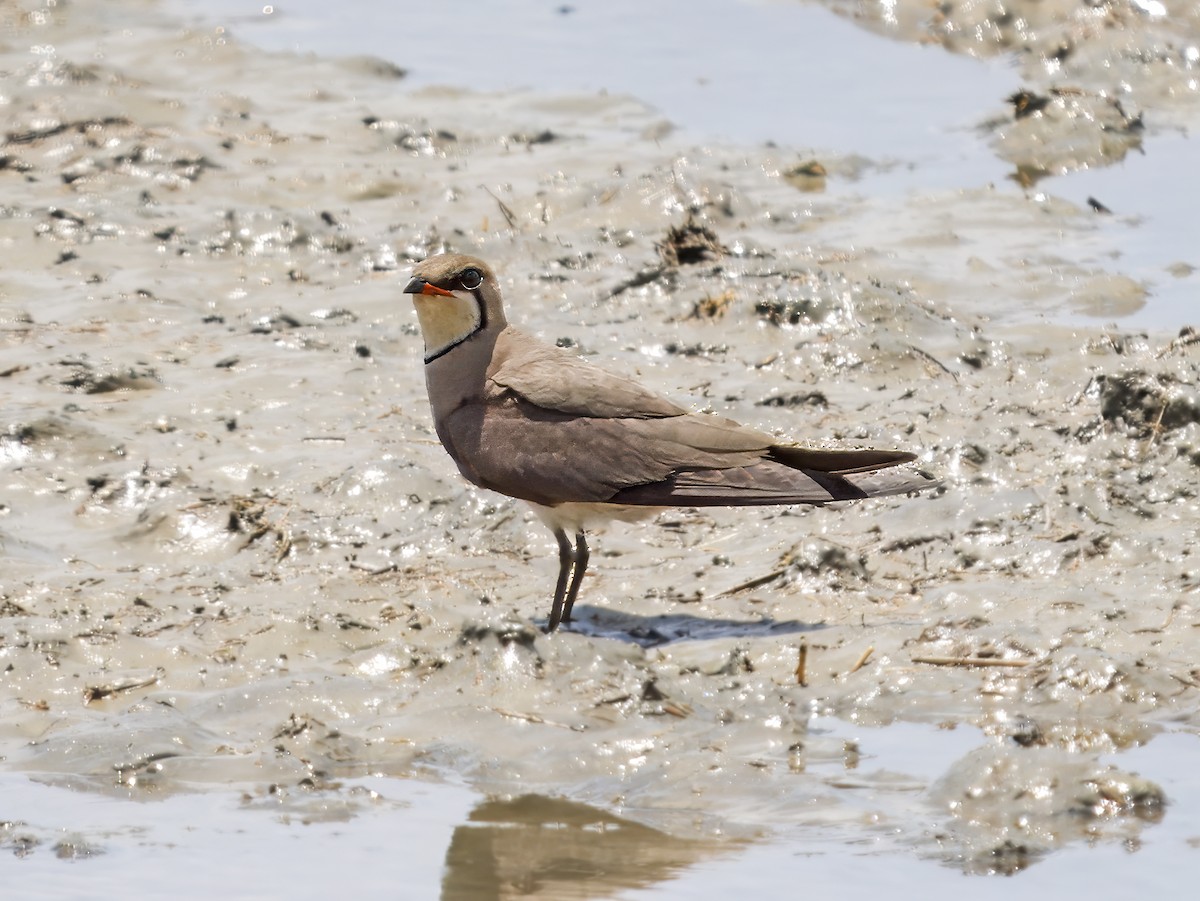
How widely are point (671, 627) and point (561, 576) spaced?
1.52 ft

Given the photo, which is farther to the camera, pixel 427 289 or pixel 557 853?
pixel 427 289

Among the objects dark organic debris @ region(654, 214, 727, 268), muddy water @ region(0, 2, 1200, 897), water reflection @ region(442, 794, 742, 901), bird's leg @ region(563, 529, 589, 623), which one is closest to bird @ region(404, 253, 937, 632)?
bird's leg @ region(563, 529, 589, 623)

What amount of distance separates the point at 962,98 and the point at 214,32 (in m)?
6.06

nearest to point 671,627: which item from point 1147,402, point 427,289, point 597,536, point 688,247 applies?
point 597,536

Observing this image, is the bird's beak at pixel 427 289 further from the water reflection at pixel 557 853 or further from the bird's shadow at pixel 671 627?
the water reflection at pixel 557 853

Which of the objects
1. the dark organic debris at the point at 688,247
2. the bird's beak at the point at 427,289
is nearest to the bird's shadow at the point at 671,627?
the bird's beak at the point at 427,289

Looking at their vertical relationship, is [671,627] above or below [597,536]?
above

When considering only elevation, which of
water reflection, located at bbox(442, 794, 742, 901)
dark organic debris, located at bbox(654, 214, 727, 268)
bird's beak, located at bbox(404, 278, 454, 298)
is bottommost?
water reflection, located at bbox(442, 794, 742, 901)

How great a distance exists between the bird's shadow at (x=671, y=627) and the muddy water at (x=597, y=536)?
33mm


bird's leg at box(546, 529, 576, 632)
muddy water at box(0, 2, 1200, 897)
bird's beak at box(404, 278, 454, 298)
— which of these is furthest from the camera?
bird's beak at box(404, 278, 454, 298)

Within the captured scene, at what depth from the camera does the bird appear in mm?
6227

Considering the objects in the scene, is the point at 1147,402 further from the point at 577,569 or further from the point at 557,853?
the point at 557,853

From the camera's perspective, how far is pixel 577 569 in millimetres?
6480

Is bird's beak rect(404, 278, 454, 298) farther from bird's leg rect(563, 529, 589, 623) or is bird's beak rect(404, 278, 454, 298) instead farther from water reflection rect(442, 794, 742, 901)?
water reflection rect(442, 794, 742, 901)
